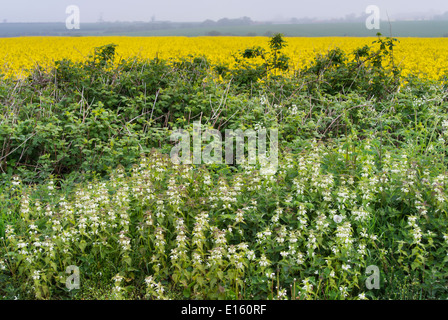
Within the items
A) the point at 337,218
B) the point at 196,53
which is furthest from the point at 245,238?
the point at 196,53

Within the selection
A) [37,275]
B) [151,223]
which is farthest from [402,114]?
[37,275]

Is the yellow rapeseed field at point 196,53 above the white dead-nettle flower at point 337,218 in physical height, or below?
above

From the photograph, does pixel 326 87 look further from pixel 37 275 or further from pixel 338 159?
pixel 37 275

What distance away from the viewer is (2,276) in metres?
3.84

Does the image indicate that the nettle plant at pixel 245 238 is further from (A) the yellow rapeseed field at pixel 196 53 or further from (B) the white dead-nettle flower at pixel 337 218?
(A) the yellow rapeseed field at pixel 196 53

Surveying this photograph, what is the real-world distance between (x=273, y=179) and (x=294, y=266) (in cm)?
101

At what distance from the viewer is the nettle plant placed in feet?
11.3

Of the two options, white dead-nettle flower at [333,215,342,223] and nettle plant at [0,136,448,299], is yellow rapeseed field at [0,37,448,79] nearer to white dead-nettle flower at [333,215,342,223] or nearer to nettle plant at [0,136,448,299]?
nettle plant at [0,136,448,299]

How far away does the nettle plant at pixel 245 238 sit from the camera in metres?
3.44

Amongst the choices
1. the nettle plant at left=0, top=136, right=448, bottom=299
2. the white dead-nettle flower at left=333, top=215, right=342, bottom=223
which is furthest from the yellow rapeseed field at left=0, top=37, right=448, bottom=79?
the white dead-nettle flower at left=333, top=215, right=342, bottom=223

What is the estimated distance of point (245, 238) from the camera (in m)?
3.85

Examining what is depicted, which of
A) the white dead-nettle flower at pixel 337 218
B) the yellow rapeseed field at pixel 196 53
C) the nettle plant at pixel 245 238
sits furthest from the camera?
the yellow rapeseed field at pixel 196 53

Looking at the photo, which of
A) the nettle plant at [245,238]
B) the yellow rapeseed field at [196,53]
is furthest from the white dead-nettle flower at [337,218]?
the yellow rapeseed field at [196,53]
